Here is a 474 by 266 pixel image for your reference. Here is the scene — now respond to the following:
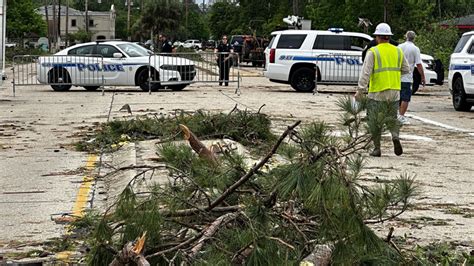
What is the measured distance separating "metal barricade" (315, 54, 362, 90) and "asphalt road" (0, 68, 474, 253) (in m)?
0.53

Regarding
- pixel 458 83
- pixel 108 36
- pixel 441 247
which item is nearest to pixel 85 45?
pixel 458 83

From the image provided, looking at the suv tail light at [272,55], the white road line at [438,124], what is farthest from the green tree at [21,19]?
the white road line at [438,124]

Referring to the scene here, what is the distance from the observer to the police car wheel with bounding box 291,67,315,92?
1078 inches

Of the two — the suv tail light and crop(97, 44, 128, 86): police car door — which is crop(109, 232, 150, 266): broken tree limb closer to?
crop(97, 44, 128, 86): police car door

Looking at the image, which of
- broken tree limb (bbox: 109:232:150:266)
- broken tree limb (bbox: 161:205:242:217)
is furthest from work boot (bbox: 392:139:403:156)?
broken tree limb (bbox: 109:232:150:266)

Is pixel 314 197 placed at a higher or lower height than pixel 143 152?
higher

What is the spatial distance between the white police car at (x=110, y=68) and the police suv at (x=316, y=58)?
2846 mm

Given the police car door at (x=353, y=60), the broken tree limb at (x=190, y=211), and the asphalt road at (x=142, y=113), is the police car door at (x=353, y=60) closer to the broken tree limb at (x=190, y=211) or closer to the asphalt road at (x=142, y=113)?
the asphalt road at (x=142, y=113)

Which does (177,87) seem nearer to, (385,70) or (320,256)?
(385,70)

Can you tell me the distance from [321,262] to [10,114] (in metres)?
15.4

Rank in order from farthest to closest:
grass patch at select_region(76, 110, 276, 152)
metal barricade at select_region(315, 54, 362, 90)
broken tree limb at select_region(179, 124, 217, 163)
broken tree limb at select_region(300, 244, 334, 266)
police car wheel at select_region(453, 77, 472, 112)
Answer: metal barricade at select_region(315, 54, 362, 90), police car wheel at select_region(453, 77, 472, 112), grass patch at select_region(76, 110, 276, 152), broken tree limb at select_region(179, 124, 217, 163), broken tree limb at select_region(300, 244, 334, 266)

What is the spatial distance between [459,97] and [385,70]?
900 centimetres

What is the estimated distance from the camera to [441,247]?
23.4 ft

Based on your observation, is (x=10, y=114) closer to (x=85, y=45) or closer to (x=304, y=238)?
(x=85, y=45)
